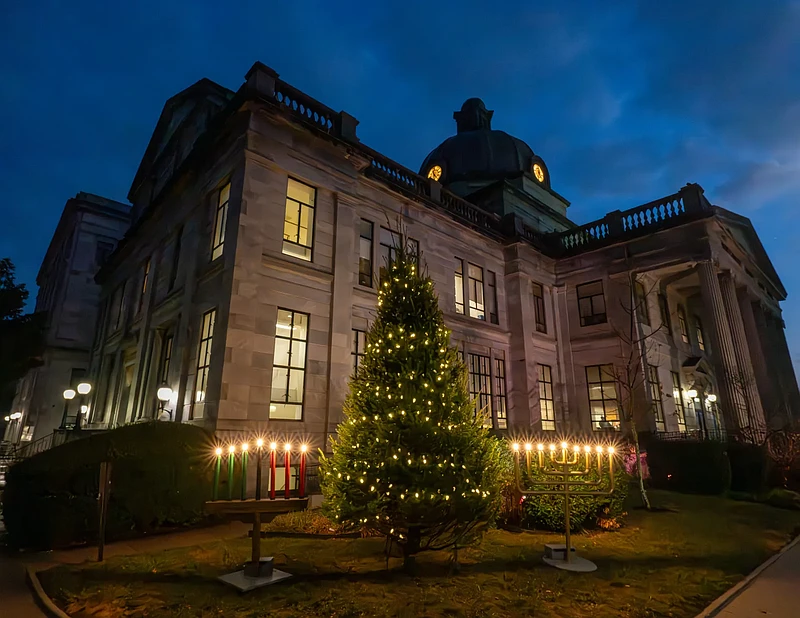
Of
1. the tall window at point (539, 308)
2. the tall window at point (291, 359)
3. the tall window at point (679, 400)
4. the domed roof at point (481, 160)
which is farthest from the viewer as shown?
the domed roof at point (481, 160)

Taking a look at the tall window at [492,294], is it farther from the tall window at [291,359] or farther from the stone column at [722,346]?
the tall window at [291,359]

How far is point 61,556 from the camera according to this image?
774cm

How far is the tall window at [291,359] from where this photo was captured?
43.3 feet

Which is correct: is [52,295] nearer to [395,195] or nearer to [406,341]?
[395,195]

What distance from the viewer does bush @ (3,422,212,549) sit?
8211 mm

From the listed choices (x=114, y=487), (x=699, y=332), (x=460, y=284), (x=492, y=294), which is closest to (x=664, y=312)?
(x=699, y=332)

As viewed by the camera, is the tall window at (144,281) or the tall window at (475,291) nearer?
the tall window at (144,281)

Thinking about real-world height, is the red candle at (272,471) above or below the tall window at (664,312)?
below

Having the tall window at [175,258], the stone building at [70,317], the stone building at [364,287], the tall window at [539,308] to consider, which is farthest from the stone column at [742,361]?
the stone building at [70,317]

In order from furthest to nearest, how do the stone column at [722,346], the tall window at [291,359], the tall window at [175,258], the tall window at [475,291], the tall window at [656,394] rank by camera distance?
the tall window at [656,394], the tall window at [475,291], the stone column at [722,346], the tall window at [175,258], the tall window at [291,359]

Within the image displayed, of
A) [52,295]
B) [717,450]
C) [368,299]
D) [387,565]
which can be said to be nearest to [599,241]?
[717,450]

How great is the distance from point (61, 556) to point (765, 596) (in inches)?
422

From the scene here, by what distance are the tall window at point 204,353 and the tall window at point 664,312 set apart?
2271cm

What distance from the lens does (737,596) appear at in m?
5.88
